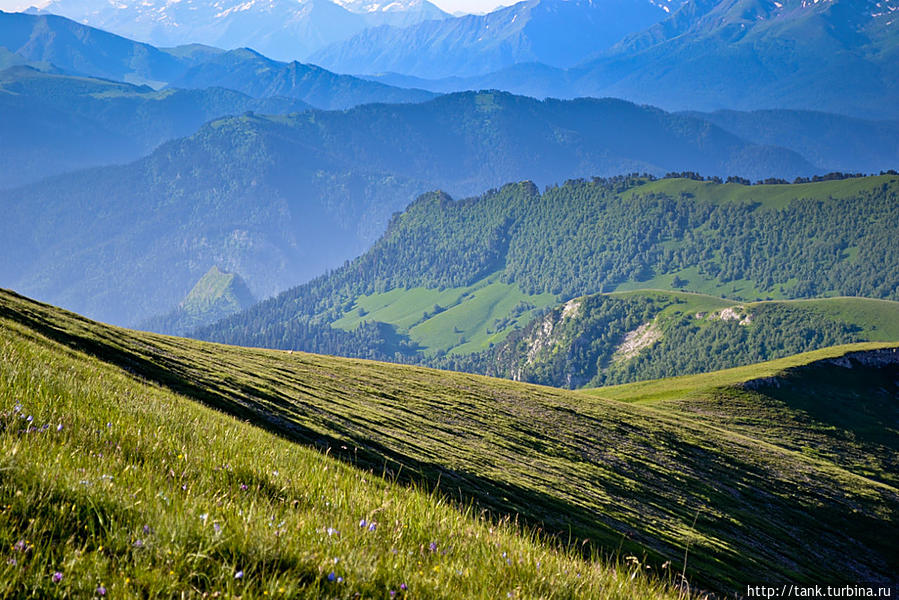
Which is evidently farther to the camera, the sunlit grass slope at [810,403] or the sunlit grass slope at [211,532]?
the sunlit grass slope at [810,403]

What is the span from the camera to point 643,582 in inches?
363

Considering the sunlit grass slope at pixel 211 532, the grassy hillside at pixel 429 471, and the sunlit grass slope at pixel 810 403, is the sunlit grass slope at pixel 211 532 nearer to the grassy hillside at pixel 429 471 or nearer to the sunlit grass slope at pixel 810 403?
the grassy hillside at pixel 429 471

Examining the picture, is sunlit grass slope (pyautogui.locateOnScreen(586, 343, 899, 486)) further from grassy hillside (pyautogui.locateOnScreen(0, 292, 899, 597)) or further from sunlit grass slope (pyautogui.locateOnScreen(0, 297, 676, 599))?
sunlit grass slope (pyautogui.locateOnScreen(0, 297, 676, 599))

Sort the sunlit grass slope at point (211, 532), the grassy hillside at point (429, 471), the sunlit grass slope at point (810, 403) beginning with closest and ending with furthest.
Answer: the sunlit grass slope at point (211, 532), the grassy hillside at point (429, 471), the sunlit grass slope at point (810, 403)

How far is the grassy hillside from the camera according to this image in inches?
275

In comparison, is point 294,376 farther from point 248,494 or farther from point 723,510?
point 248,494

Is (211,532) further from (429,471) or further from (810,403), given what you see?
(810,403)

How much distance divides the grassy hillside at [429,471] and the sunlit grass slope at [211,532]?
0.04 m

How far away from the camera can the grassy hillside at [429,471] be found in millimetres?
6984

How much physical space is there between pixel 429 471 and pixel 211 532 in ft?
75.0

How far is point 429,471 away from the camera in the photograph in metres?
28.8

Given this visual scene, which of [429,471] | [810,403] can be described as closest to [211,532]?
[429,471]

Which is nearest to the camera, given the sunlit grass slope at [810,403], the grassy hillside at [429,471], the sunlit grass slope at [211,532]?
the sunlit grass slope at [211,532]

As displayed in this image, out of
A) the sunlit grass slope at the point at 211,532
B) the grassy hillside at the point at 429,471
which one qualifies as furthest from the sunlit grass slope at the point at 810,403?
the sunlit grass slope at the point at 211,532
